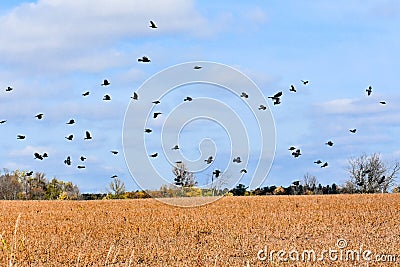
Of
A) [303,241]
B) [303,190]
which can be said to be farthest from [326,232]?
[303,190]

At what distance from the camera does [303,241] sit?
15023 mm

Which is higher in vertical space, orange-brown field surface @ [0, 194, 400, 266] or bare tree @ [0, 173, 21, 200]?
bare tree @ [0, 173, 21, 200]

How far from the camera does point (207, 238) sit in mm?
15656

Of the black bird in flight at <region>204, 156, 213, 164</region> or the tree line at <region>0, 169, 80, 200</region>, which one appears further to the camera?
the tree line at <region>0, 169, 80, 200</region>

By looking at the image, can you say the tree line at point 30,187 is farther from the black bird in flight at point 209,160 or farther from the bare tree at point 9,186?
the black bird in flight at point 209,160

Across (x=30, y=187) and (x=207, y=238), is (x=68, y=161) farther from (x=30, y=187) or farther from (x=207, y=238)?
(x=30, y=187)

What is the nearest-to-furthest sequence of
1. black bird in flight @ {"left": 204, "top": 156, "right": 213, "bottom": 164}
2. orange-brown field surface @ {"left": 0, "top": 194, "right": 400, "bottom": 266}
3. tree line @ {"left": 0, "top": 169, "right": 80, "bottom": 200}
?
orange-brown field surface @ {"left": 0, "top": 194, "right": 400, "bottom": 266} < black bird in flight @ {"left": 204, "top": 156, "right": 213, "bottom": 164} < tree line @ {"left": 0, "top": 169, "right": 80, "bottom": 200}

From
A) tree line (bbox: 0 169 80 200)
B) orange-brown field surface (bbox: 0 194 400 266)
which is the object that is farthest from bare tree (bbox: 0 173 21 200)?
orange-brown field surface (bbox: 0 194 400 266)

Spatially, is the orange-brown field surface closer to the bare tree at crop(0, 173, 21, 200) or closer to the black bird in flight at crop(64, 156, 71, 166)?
the black bird in flight at crop(64, 156, 71, 166)

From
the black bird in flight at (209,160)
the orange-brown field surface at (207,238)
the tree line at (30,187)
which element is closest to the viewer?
the orange-brown field surface at (207,238)

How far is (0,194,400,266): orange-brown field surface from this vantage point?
1255 centimetres

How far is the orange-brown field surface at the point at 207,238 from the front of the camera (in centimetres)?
1255

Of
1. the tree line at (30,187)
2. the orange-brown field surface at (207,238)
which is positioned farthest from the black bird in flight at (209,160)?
the tree line at (30,187)

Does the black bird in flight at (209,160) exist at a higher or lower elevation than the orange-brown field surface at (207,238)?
higher
